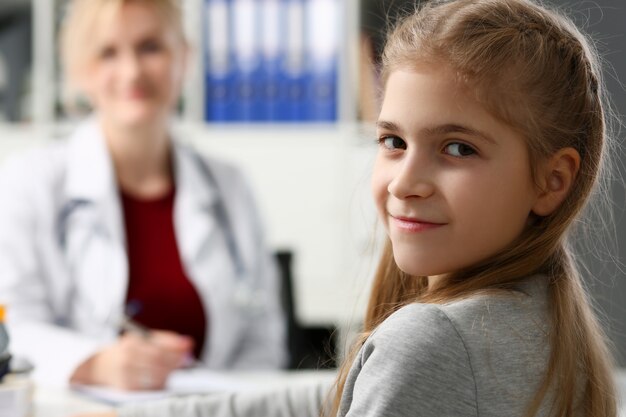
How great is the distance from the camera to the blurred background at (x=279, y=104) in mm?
3260

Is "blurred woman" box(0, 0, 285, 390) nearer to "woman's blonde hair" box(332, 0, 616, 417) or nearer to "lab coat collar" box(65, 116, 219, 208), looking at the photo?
"lab coat collar" box(65, 116, 219, 208)

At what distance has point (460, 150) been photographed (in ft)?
2.59

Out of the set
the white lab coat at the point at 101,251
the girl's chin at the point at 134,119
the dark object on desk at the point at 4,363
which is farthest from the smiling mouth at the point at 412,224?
the girl's chin at the point at 134,119

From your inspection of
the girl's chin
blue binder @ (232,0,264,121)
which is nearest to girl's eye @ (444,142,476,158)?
the girl's chin

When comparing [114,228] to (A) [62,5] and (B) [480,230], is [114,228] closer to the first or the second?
(B) [480,230]

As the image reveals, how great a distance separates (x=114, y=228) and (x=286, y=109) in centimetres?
146

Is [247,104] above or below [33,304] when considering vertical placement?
above

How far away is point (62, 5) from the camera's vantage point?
335 cm

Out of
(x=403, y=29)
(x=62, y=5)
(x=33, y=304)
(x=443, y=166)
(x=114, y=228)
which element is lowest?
(x=33, y=304)

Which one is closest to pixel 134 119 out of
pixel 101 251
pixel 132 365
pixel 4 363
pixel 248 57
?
pixel 101 251

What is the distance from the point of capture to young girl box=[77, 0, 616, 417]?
719 mm

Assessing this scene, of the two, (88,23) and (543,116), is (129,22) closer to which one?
(88,23)

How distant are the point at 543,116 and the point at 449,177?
Answer: 0.11 meters

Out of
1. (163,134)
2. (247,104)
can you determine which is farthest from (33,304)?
(247,104)
